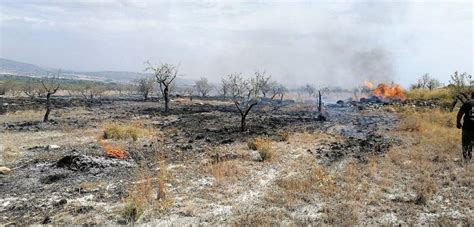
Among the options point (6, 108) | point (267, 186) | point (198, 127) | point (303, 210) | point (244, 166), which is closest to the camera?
point (303, 210)

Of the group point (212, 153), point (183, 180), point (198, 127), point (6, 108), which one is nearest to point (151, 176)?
point (183, 180)

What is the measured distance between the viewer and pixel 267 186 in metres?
12.3

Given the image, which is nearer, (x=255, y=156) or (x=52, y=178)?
(x=52, y=178)

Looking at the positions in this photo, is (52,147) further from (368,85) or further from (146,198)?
(368,85)

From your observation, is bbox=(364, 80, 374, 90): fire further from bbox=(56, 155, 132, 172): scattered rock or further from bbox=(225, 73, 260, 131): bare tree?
bbox=(56, 155, 132, 172): scattered rock

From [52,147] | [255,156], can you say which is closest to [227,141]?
[255,156]

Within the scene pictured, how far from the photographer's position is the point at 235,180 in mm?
12797

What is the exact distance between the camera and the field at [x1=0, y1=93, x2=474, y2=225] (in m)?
9.53

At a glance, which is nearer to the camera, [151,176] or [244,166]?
[151,176]

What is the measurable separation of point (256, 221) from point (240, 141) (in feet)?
40.4

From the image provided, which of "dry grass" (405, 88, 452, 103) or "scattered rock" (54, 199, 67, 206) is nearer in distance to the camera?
"scattered rock" (54, 199, 67, 206)

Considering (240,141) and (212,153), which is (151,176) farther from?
(240,141)

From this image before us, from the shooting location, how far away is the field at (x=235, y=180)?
9531 millimetres

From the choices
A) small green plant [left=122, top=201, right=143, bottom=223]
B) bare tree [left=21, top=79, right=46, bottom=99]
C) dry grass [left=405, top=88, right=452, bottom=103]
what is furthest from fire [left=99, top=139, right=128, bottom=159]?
bare tree [left=21, top=79, right=46, bottom=99]
